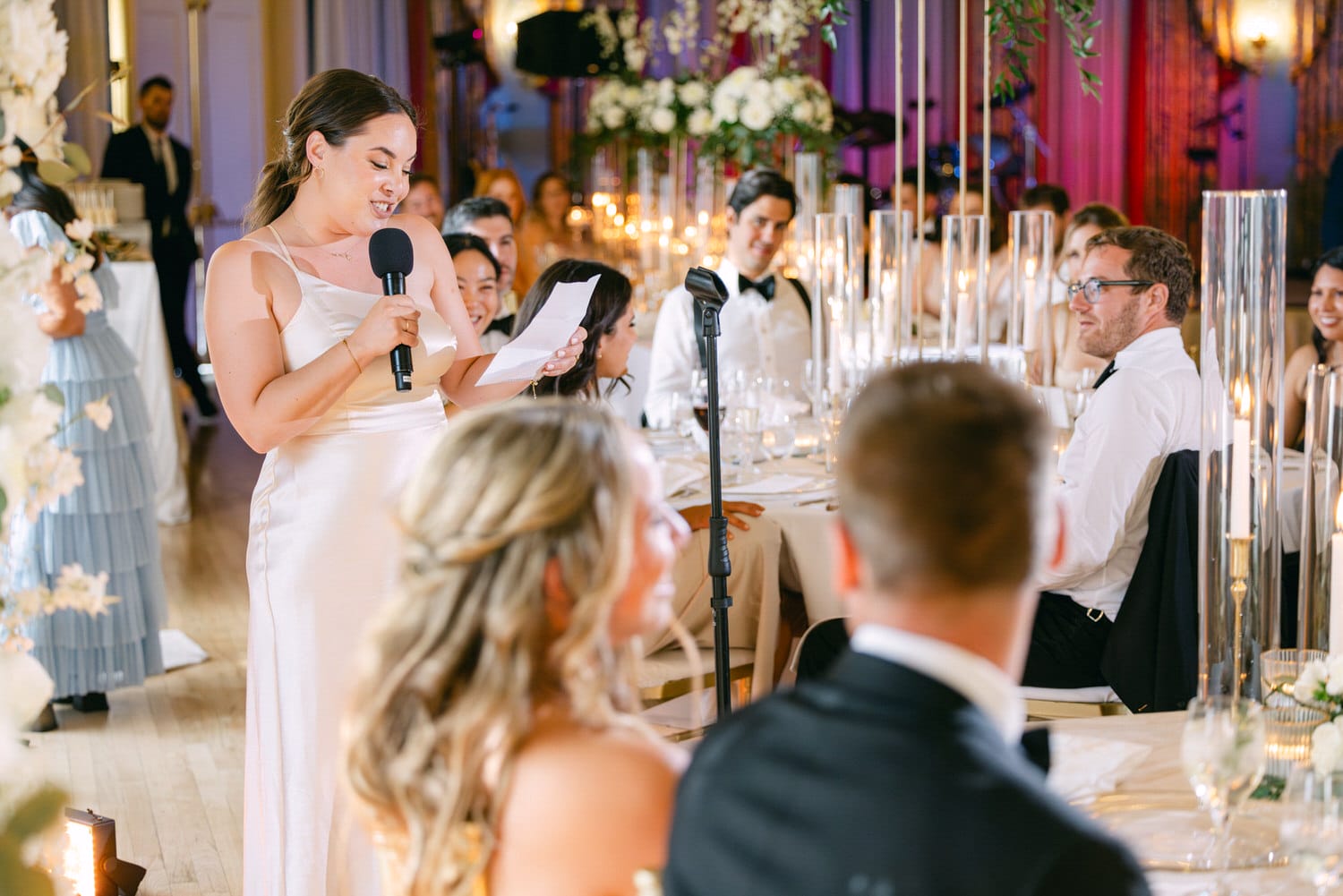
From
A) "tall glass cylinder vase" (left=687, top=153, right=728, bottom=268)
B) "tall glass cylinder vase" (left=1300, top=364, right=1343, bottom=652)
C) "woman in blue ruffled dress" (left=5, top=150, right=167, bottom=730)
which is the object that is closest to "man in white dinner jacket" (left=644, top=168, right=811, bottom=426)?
"woman in blue ruffled dress" (left=5, top=150, right=167, bottom=730)

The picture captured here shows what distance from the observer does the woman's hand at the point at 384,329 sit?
2312 mm

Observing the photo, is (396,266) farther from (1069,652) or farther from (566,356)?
(1069,652)

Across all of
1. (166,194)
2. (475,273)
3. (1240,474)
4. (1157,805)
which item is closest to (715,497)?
(1240,474)

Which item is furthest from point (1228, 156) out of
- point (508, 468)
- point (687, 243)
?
point (508, 468)

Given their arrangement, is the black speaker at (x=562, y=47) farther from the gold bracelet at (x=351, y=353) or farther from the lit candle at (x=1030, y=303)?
the gold bracelet at (x=351, y=353)

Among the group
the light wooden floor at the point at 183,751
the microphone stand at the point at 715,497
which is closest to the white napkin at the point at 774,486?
the light wooden floor at the point at 183,751

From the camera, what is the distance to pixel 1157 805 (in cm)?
167

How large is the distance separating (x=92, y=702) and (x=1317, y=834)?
376cm

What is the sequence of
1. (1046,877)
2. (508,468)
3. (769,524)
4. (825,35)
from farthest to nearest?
1. (825,35)
2. (769,524)
3. (508,468)
4. (1046,877)

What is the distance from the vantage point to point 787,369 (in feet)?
16.6

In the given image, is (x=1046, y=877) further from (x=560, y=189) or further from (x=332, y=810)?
(x=560, y=189)

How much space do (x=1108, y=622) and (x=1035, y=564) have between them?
2.18 meters

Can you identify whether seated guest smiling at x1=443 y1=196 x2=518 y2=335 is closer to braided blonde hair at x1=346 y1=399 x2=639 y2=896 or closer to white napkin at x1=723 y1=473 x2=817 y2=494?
white napkin at x1=723 y1=473 x2=817 y2=494

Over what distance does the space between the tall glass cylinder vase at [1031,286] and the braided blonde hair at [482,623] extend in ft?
9.74
